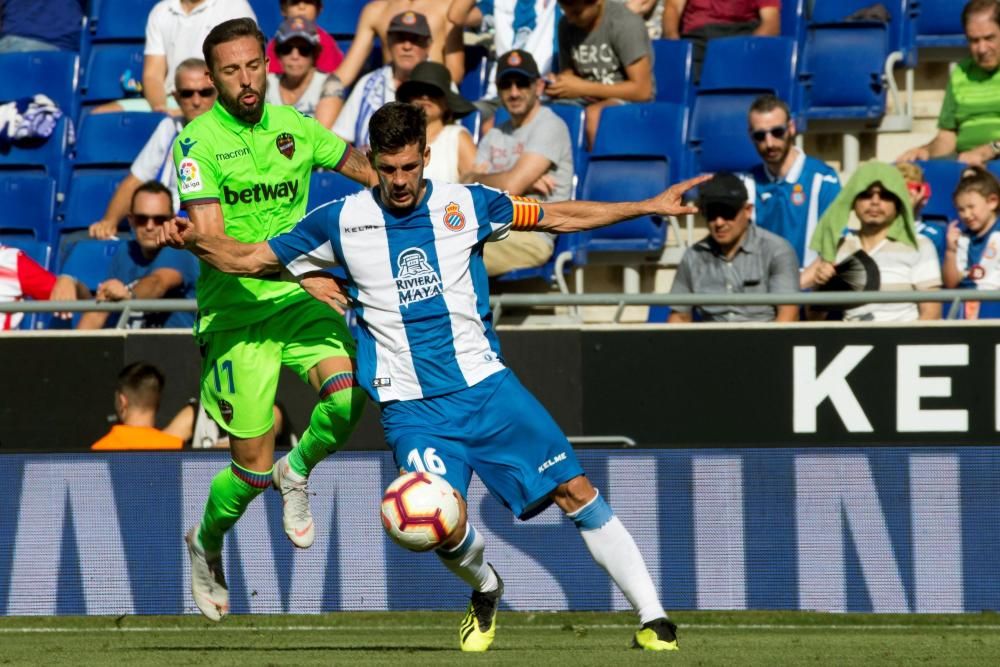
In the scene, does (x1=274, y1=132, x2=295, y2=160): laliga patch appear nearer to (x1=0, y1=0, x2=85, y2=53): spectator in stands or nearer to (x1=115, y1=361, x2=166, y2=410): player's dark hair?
(x1=115, y1=361, x2=166, y2=410): player's dark hair

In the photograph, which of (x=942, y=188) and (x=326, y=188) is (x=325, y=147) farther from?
(x=942, y=188)

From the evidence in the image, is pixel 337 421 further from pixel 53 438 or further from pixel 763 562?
pixel 53 438

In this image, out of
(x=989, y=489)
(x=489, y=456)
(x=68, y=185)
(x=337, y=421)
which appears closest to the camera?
(x=489, y=456)

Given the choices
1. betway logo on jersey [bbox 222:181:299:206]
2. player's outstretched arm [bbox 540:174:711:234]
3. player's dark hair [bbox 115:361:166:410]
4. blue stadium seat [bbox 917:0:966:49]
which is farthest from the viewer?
blue stadium seat [bbox 917:0:966:49]

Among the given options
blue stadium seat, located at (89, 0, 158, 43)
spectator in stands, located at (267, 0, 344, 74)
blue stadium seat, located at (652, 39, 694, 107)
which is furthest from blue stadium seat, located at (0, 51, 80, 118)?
blue stadium seat, located at (652, 39, 694, 107)

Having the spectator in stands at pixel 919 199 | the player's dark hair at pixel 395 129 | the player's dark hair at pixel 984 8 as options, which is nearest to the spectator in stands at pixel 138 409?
the player's dark hair at pixel 395 129

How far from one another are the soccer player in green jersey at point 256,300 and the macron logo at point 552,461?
3.28ft

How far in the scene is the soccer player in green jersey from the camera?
7.63 meters

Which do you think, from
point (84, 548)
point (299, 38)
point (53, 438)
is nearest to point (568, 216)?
point (84, 548)

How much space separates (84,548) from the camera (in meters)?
9.82

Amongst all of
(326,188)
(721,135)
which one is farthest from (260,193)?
(721,135)

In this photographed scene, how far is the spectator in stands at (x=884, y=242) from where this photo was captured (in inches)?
403

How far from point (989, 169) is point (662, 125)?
7.42 feet

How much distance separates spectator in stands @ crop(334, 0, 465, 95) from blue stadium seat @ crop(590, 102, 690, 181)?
1420 mm
